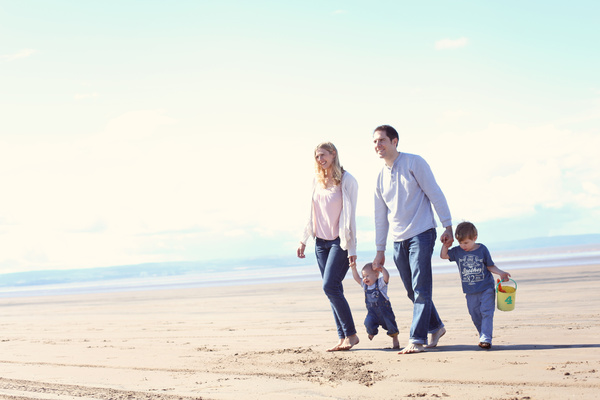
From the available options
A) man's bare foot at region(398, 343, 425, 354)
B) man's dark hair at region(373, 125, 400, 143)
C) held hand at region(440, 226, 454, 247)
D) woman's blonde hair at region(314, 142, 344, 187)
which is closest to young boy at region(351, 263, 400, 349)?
man's bare foot at region(398, 343, 425, 354)

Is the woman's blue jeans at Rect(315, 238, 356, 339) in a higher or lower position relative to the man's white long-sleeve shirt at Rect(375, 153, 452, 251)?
lower

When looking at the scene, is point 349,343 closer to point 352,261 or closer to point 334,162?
point 352,261

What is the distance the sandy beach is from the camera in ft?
13.3

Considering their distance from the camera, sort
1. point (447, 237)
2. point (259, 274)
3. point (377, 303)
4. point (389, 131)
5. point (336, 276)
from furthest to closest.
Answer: point (259, 274) < point (336, 276) < point (377, 303) < point (389, 131) < point (447, 237)

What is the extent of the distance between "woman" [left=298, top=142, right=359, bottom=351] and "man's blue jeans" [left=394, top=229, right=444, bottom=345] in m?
0.48

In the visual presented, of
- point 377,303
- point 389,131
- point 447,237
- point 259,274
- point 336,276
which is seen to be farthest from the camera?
point 259,274

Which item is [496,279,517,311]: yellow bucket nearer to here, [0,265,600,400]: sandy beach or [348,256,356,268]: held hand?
[0,265,600,400]: sandy beach

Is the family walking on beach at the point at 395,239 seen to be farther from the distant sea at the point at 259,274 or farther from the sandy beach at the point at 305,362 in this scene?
the distant sea at the point at 259,274

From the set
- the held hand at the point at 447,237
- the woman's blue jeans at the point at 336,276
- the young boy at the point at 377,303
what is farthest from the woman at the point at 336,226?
the held hand at the point at 447,237

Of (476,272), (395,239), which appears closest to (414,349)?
(476,272)

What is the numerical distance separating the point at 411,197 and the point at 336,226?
0.83 m

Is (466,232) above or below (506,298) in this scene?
above

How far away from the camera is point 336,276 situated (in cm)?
564

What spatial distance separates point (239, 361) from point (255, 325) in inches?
125
